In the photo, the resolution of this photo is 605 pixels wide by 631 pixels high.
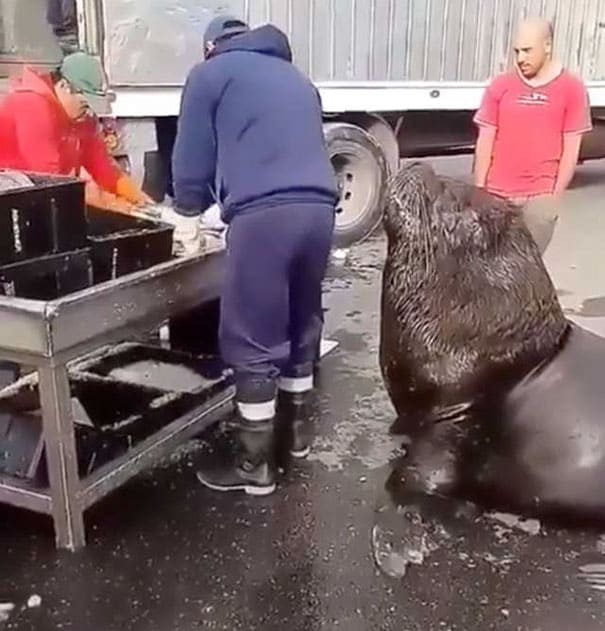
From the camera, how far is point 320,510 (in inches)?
124

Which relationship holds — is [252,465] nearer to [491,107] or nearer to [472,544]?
[472,544]

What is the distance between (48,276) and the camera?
3184 mm

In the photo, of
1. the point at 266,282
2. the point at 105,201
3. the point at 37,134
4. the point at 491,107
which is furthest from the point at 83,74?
the point at 491,107

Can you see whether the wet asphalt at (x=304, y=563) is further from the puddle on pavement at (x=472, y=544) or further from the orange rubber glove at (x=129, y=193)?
the orange rubber glove at (x=129, y=193)

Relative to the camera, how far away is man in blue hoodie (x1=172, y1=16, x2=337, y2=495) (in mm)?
3008

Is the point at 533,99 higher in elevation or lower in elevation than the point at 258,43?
lower

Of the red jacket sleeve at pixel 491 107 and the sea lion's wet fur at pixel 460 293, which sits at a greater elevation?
the red jacket sleeve at pixel 491 107

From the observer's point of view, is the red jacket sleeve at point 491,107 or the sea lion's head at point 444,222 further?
the red jacket sleeve at point 491,107

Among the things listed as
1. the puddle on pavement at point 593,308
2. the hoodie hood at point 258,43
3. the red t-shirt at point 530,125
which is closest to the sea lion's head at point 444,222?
the hoodie hood at point 258,43

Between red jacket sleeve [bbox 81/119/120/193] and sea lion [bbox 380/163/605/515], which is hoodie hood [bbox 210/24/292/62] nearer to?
sea lion [bbox 380/163/605/515]

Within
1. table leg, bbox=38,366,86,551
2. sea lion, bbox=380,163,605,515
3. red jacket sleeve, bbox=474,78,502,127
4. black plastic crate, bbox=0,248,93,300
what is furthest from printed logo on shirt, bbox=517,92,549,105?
table leg, bbox=38,366,86,551

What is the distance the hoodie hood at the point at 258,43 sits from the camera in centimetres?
307

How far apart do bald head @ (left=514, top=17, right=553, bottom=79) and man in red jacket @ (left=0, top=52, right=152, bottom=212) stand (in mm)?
1782

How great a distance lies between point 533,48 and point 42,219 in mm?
2253
